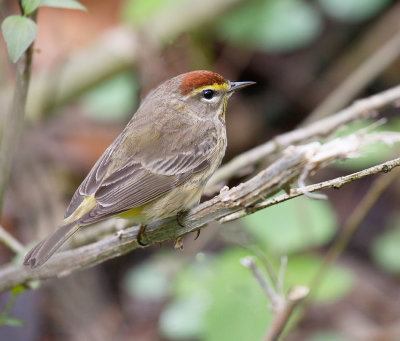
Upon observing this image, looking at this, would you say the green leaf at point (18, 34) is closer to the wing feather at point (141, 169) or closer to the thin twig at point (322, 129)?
the wing feather at point (141, 169)

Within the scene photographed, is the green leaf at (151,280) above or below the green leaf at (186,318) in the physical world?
Result: below

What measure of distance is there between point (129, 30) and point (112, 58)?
1.05ft

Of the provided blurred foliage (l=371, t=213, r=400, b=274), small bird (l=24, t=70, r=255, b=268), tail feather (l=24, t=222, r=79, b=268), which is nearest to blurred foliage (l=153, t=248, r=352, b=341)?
small bird (l=24, t=70, r=255, b=268)

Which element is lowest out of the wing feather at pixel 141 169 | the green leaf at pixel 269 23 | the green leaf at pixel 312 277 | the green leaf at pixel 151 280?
the green leaf at pixel 151 280

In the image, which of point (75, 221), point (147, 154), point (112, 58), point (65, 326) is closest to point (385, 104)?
point (147, 154)

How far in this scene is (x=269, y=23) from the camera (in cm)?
582

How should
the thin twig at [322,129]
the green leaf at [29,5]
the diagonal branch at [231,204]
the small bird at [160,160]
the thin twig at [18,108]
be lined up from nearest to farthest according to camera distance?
the diagonal branch at [231,204]
the green leaf at [29,5]
the thin twig at [18,108]
the small bird at [160,160]
the thin twig at [322,129]

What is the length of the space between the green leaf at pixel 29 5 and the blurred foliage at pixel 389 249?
383cm

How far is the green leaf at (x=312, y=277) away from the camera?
449 cm

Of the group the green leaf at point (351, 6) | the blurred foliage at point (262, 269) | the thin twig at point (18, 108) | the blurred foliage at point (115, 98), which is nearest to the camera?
the thin twig at point (18, 108)

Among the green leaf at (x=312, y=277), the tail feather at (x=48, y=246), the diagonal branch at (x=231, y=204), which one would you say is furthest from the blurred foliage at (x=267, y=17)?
the tail feather at (x=48, y=246)

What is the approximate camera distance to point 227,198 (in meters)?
2.61

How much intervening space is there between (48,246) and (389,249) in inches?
137

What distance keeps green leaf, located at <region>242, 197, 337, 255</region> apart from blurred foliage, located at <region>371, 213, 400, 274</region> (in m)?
1.05
